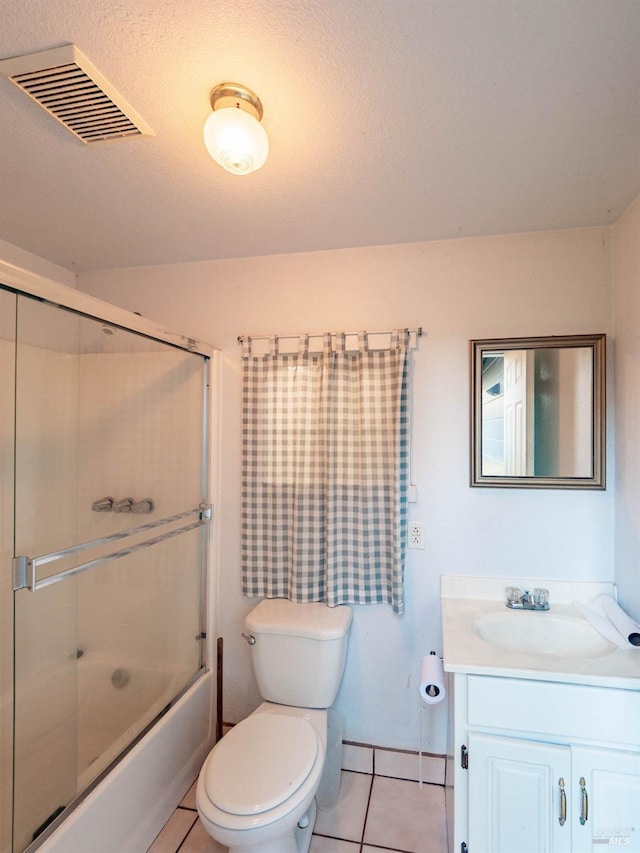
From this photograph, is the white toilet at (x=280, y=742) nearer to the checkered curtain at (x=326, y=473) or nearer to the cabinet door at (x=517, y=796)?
the checkered curtain at (x=326, y=473)

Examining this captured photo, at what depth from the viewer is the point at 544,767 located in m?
1.29

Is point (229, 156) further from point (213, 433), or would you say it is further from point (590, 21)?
point (213, 433)

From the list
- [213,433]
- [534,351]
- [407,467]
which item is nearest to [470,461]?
[407,467]

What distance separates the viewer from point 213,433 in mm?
2139

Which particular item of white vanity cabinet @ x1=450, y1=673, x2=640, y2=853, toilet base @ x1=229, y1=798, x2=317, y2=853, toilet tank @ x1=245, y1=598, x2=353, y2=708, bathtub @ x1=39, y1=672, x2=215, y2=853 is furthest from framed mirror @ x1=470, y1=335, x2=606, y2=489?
bathtub @ x1=39, y1=672, x2=215, y2=853

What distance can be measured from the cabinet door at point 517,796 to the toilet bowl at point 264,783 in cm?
50

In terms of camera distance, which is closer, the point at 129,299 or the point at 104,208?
the point at 104,208

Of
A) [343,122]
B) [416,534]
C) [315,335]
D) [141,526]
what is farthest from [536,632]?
[343,122]

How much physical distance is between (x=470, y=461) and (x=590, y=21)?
1388 millimetres

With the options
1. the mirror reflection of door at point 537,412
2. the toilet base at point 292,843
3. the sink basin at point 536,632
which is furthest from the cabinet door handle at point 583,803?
the mirror reflection of door at point 537,412

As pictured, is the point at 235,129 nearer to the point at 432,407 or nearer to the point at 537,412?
the point at 432,407

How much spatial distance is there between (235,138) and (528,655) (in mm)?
1714

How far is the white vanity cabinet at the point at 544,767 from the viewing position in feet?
4.11

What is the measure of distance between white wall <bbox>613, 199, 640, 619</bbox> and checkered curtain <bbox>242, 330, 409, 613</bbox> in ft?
2.70
